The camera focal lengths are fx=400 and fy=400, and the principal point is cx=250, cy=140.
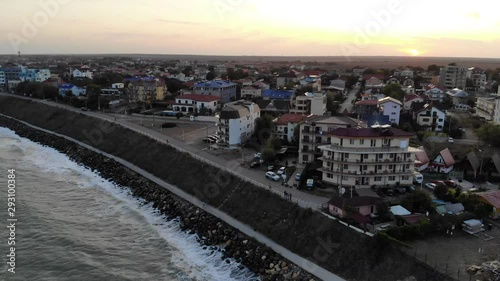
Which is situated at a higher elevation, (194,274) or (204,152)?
(204,152)

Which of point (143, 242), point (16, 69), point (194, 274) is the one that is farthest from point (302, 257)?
point (16, 69)

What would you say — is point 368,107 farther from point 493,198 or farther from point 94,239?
point 94,239

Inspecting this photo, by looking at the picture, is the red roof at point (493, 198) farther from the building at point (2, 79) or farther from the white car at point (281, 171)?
the building at point (2, 79)

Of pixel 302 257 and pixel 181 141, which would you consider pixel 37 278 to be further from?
pixel 181 141

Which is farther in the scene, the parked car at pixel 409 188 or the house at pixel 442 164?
the house at pixel 442 164

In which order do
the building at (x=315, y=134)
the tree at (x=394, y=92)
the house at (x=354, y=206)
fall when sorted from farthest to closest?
the tree at (x=394, y=92) < the building at (x=315, y=134) < the house at (x=354, y=206)

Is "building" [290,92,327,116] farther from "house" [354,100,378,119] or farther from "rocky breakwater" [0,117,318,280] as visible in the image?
"rocky breakwater" [0,117,318,280]

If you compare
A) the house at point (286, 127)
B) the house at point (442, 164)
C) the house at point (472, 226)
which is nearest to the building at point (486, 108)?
the house at point (442, 164)
